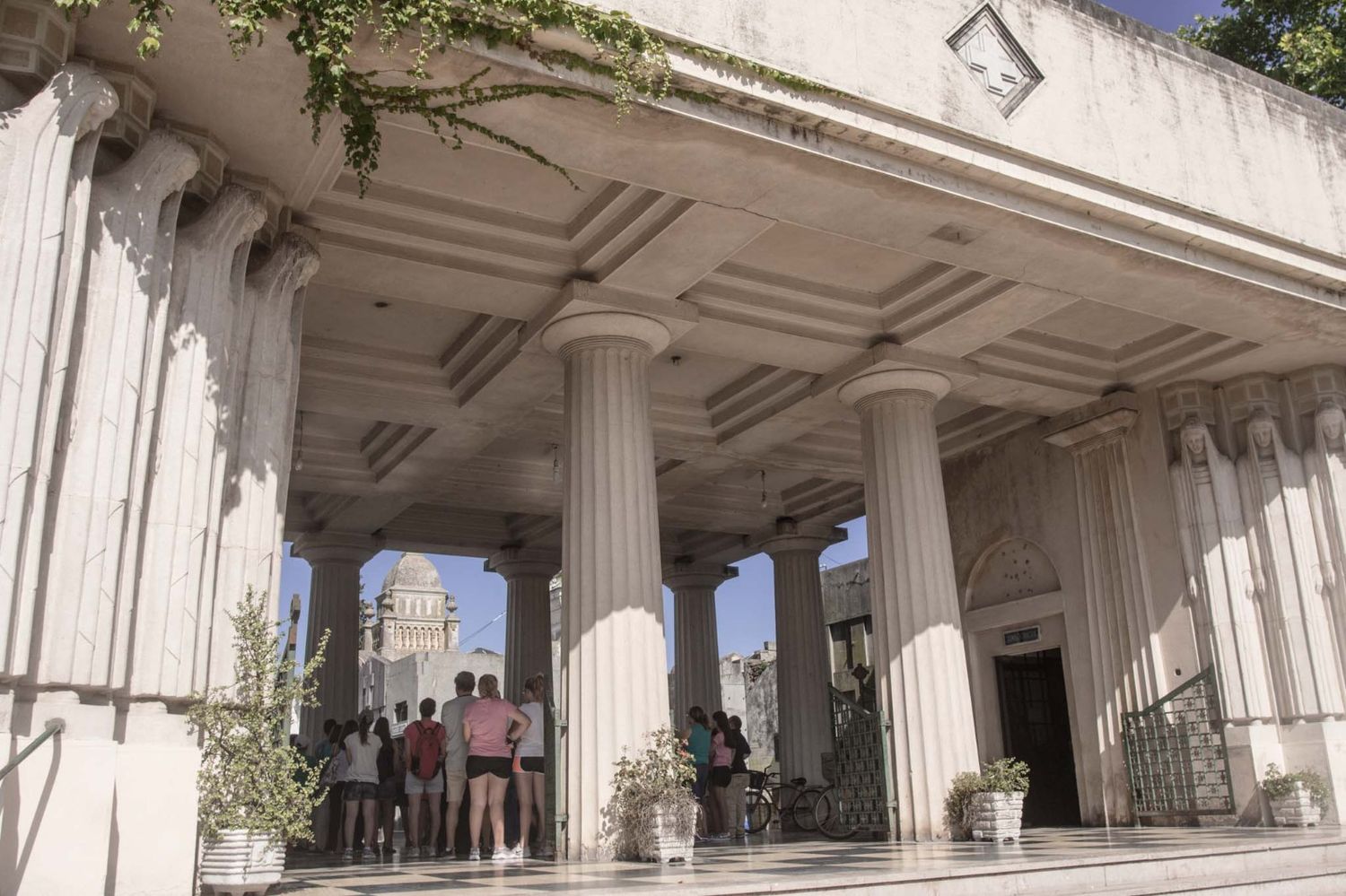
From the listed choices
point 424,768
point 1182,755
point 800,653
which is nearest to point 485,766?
point 424,768

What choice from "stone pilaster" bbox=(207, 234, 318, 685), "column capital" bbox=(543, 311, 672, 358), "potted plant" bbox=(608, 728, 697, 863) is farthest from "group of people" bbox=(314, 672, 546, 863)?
"column capital" bbox=(543, 311, 672, 358)

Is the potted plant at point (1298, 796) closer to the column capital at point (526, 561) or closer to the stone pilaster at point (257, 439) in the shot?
the stone pilaster at point (257, 439)

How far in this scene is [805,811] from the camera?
1559 centimetres

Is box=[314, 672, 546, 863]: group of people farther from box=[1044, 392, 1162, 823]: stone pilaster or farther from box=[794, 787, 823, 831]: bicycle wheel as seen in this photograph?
box=[1044, 392, 1162, 823]: stone pilaster

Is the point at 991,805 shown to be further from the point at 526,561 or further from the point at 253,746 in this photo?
the point at 526,561

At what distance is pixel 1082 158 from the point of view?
29.8 feet

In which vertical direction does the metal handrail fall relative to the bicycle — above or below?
above

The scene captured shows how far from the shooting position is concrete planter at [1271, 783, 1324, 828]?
36.5ft

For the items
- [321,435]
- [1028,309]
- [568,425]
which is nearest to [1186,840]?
[1028,309]

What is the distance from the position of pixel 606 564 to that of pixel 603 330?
2113 millimetres

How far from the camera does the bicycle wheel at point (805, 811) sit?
15141 mm

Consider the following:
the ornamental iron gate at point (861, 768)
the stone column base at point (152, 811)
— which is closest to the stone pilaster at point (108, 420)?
the stone column base at point (152, 811)

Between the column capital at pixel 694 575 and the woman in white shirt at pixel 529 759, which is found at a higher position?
the column capital at pixel 694 575

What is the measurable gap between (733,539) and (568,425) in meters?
10.7
